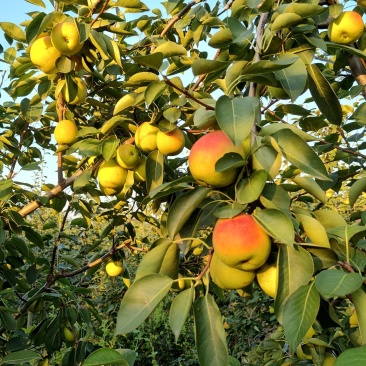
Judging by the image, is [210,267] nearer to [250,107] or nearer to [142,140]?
[250,107]

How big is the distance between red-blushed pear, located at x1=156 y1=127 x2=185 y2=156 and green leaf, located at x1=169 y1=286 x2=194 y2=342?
0.55m

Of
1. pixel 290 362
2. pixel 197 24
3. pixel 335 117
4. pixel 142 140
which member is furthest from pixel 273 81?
pixel 290 362

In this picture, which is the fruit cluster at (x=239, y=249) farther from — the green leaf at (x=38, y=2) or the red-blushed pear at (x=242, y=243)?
the green leaf at (x=38, y=2)

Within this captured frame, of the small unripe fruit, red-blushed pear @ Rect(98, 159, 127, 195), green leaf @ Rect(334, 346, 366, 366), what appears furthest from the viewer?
the small unripe fruit

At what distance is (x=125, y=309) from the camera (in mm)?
750

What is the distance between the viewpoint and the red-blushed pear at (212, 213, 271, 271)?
0.78 metres

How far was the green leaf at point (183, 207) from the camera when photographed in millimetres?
871

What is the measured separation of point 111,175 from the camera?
1.39m

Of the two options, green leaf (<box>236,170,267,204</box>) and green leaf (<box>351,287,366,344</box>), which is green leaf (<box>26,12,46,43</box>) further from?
green leaf (<box>351,287,366,344</box>)

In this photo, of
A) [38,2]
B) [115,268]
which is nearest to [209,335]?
[38,2]

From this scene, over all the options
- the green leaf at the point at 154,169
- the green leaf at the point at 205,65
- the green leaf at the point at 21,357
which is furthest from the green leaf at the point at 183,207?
the green leaf at the point at 21,357

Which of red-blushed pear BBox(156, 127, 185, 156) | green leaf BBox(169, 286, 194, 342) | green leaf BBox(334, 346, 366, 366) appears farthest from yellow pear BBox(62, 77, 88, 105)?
green leaf BBox(334, 346, 366, 366)

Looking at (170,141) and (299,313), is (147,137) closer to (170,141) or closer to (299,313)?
(170,141)

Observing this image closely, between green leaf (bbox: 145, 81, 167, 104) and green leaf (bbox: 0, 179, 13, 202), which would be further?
green leaf (bbox: 0, 179, 13, 202)
